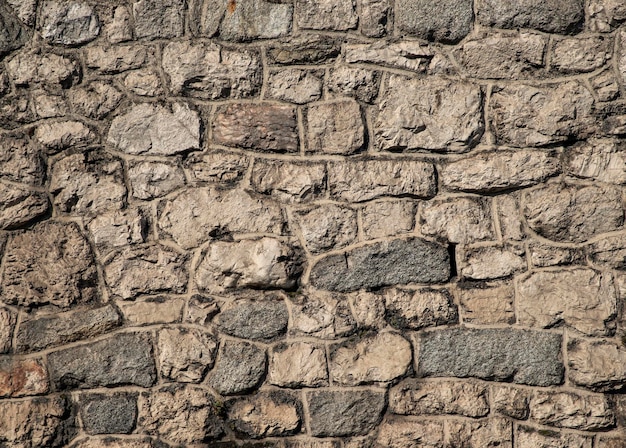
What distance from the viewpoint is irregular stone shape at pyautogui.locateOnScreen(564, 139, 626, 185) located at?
300cm

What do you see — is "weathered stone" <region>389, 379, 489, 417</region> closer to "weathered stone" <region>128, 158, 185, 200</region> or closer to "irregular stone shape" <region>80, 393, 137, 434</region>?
"irregular stone shape" <region>80, 393, 137, 434</region>

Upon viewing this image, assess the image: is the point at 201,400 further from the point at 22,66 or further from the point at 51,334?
the point at 22,66

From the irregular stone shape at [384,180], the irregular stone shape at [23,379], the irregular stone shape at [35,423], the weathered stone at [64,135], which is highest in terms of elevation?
the weathered stone at [64,135]

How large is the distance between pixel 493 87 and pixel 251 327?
153cm

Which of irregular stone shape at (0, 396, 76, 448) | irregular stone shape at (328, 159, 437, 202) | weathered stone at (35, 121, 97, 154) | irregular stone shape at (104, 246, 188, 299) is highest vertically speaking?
weathered stone at (35, 121, 97, 154)

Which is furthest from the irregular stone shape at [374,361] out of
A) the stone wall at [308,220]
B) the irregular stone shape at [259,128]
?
the irregular stone shape at [259,128]

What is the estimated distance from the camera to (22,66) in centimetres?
314

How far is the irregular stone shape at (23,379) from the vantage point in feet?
10.1

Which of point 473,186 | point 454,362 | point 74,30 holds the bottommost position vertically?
point 454,362

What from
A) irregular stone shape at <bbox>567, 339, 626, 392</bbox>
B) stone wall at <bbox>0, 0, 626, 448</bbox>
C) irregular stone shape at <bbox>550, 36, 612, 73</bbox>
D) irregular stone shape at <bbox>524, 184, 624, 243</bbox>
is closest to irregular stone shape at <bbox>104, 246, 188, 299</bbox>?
stone wall at <bbox>0, 0, 626, 448</bbox>

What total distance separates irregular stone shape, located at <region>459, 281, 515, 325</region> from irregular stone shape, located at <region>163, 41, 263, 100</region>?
135 centimetres

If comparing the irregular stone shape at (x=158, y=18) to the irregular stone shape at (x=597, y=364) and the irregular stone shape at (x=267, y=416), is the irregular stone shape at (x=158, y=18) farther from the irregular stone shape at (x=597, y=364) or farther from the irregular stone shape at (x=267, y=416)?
the irregular stone shape at (x=597, y=364)

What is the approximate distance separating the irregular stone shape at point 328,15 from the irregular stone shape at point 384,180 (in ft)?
2.07

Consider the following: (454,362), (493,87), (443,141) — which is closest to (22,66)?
(443,141)
